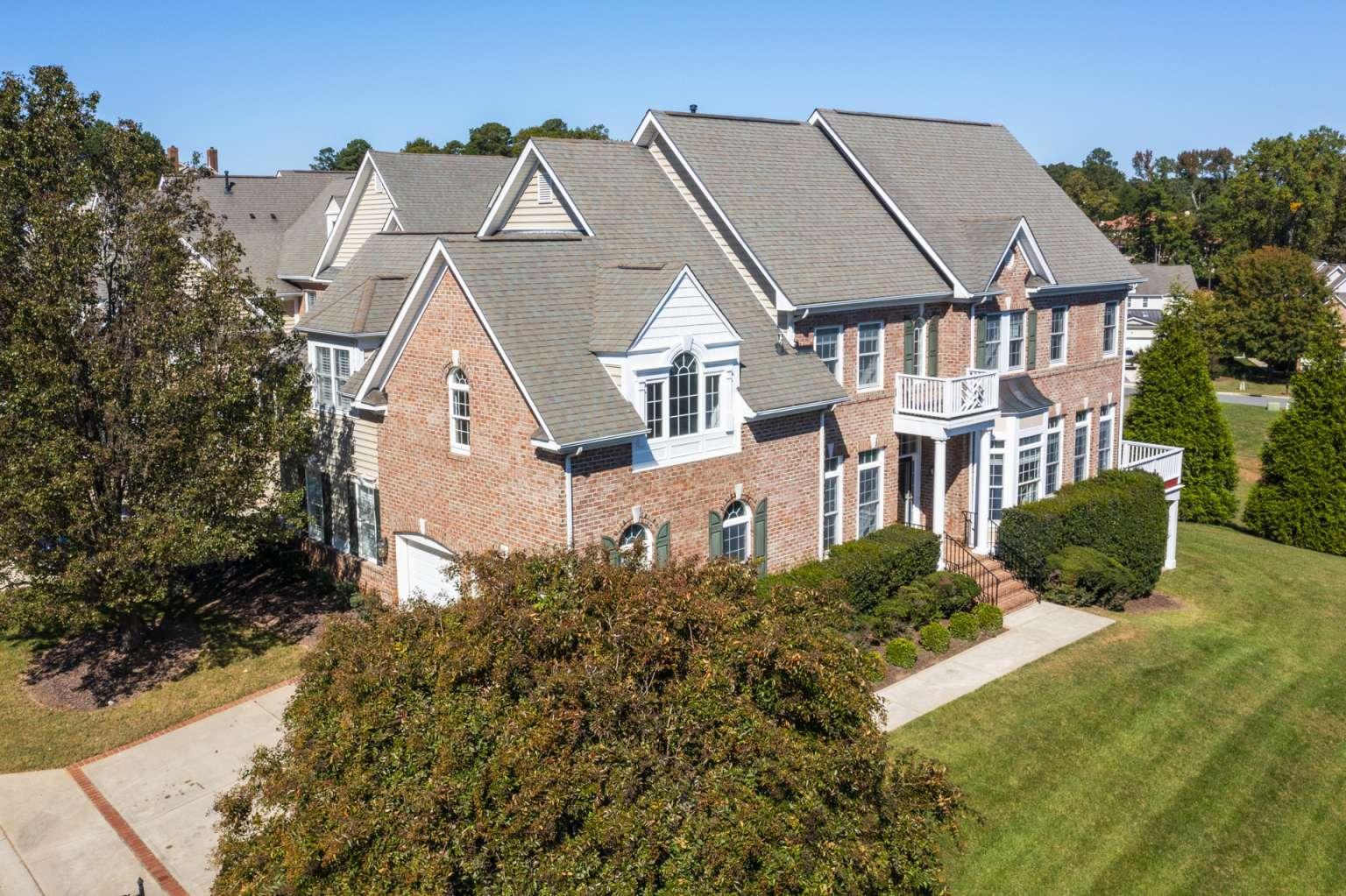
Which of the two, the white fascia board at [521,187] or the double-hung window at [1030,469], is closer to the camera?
the white fascia board at [521,187]

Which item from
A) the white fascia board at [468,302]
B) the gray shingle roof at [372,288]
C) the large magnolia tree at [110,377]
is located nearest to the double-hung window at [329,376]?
the gray shingle roof at [372,288]

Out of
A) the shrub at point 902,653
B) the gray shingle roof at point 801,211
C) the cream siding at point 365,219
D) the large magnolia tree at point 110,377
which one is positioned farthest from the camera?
the cream siding at point 365,219

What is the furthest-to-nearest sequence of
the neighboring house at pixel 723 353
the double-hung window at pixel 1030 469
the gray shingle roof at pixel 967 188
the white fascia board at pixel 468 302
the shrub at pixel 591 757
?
the double-hung window at pixel 1030 469 < the gray shingle roof at pixel 967 188 < the neighboring house at pixel 723 353 < the white fascia board at pixel 468 302 < the shrub at pixel 591 757

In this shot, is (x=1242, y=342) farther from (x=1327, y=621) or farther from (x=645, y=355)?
(x=645, y=355)

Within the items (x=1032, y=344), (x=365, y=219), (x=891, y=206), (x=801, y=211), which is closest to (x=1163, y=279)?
(x=1032, y=344)

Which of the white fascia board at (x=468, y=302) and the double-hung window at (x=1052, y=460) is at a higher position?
the white fascia board at (x=468, y=302)

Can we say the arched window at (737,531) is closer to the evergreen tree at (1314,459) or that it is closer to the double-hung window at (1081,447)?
the double-hung window at (1081,447)

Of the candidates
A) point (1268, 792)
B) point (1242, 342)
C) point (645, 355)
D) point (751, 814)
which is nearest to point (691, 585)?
point (751, 814)

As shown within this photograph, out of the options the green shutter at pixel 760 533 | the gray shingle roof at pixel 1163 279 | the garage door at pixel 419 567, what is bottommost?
the garage door at pixel 419 567
